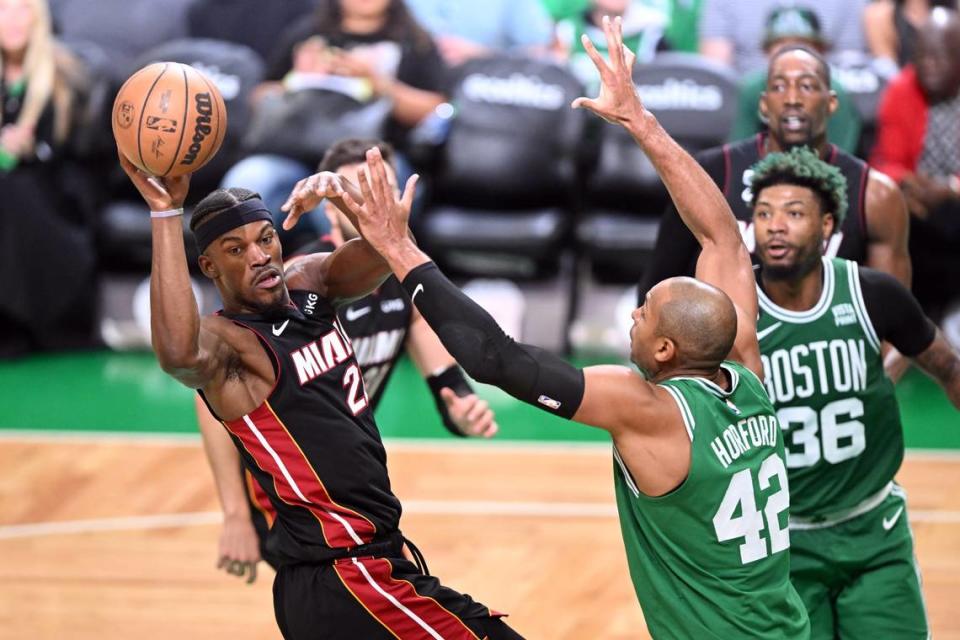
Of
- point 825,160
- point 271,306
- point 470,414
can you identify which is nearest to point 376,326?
point 470,414

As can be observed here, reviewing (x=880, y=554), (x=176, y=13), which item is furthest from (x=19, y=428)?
(x=880, y=554)

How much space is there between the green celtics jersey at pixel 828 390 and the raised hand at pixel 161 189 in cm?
186

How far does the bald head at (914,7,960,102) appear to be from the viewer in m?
8.67

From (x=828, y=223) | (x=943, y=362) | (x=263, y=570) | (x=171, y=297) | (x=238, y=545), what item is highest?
(x=828, y=223)

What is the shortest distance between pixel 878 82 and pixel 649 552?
19.8 ft

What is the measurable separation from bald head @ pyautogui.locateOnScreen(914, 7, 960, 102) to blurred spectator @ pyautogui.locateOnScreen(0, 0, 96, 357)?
16.9 ft

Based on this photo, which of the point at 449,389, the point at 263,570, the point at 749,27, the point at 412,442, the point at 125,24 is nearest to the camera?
the point at 449,389

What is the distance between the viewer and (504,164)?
31.8 feet

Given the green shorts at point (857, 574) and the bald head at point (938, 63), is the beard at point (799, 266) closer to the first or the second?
the green shorts at point (857, 574)

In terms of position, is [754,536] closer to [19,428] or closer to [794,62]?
[794,62]

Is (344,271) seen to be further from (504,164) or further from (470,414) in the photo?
(504,164)

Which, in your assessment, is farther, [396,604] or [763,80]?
[763,80]

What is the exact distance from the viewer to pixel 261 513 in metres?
5.18

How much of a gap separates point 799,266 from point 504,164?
5.15 metres
